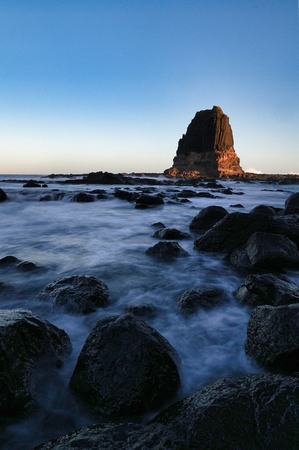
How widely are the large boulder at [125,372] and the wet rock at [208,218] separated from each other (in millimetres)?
5374

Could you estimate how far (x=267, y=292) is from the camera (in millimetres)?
2984

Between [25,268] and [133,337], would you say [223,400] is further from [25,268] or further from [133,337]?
[25,268]

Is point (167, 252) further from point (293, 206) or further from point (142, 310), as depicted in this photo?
point (293, 206)

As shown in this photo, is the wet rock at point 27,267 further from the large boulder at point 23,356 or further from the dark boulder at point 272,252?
the dark boulder at point 272,252

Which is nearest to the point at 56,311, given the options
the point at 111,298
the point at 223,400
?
the point at 111,298

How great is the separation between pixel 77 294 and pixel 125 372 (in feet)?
5.20

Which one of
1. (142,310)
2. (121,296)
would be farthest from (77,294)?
(142,310)

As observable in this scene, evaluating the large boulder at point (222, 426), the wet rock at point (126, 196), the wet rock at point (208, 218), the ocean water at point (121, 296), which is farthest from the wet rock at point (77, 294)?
the wet rock at point (126, 196)

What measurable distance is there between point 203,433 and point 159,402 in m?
0.59

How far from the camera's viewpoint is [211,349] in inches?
97.6

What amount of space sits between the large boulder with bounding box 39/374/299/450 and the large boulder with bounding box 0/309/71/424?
456 millimetres

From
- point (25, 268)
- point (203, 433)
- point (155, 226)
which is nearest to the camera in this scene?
point (203, 433)

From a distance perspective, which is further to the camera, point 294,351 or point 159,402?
point 294,351

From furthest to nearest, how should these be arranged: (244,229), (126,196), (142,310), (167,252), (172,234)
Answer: (126,196)
(172,234)
(167,252)
(244,229)
(142,310)
